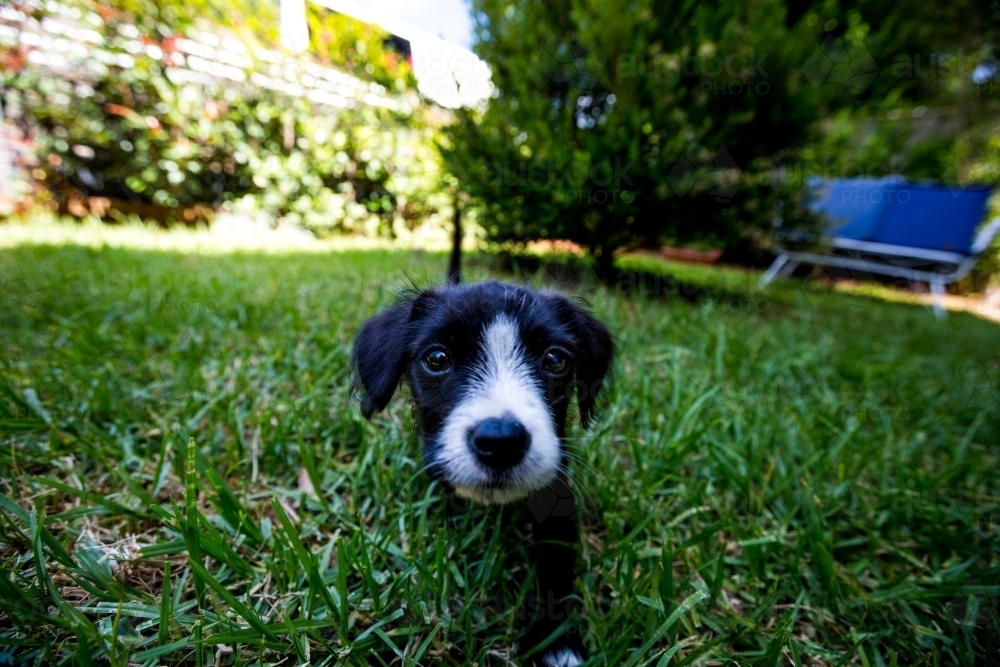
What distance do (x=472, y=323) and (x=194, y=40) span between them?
7.64 m

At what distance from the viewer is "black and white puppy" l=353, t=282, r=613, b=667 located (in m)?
1.22

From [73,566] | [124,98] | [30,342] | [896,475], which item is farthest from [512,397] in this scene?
[124,98]

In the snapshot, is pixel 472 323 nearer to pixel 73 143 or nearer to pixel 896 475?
pixel 896 475

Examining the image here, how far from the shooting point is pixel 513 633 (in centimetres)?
125

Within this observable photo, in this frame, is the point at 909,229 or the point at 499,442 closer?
the point at 499,442

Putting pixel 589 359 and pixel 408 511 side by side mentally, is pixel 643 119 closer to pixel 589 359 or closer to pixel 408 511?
pixel 589 359

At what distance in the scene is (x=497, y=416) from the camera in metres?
1.22

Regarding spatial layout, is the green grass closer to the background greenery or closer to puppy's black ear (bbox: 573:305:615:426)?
puppy's black ear (bbox: 573:305:615:426)

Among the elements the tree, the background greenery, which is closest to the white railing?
the background greenery

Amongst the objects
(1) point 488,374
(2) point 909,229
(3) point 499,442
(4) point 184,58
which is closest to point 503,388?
(1) point 488,374

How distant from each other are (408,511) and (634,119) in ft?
11.6

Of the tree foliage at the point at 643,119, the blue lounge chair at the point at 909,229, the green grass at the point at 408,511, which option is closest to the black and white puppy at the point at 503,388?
the green grass at the point at 408,511

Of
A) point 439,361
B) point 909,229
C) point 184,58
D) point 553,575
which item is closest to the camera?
point 553,575

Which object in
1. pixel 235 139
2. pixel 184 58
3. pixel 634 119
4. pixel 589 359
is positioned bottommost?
pixel 589 359
